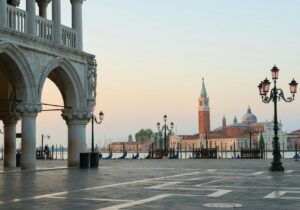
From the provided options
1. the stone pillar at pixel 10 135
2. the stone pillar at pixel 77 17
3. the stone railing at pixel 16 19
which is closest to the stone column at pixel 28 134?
the stone railing at pixel 16 19

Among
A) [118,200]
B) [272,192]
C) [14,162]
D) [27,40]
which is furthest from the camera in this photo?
[14,162]

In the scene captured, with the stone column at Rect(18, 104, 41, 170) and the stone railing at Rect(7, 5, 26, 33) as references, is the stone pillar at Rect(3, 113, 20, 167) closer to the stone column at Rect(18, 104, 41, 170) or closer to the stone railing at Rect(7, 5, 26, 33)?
the stone column at Rect(18, 104, 41, 170)

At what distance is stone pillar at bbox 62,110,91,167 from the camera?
27062 mm

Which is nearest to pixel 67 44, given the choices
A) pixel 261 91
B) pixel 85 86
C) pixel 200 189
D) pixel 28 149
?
pixel 85 86

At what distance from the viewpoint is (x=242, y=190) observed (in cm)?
1332

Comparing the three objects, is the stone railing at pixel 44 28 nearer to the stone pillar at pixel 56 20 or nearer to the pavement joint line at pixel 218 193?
the stone pillar at pixel 56 20

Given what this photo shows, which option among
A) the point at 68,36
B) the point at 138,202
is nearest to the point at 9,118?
the point at 68,36

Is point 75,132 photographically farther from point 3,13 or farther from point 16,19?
point 3,13

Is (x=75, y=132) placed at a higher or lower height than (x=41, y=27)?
lower

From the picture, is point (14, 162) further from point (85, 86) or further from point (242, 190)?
point (242, 190)

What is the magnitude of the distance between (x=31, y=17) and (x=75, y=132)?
21.5ft

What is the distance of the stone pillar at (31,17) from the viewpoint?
2372 centimetres

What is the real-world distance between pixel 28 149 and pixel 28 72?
3.52m

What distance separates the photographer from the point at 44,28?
2505cm
